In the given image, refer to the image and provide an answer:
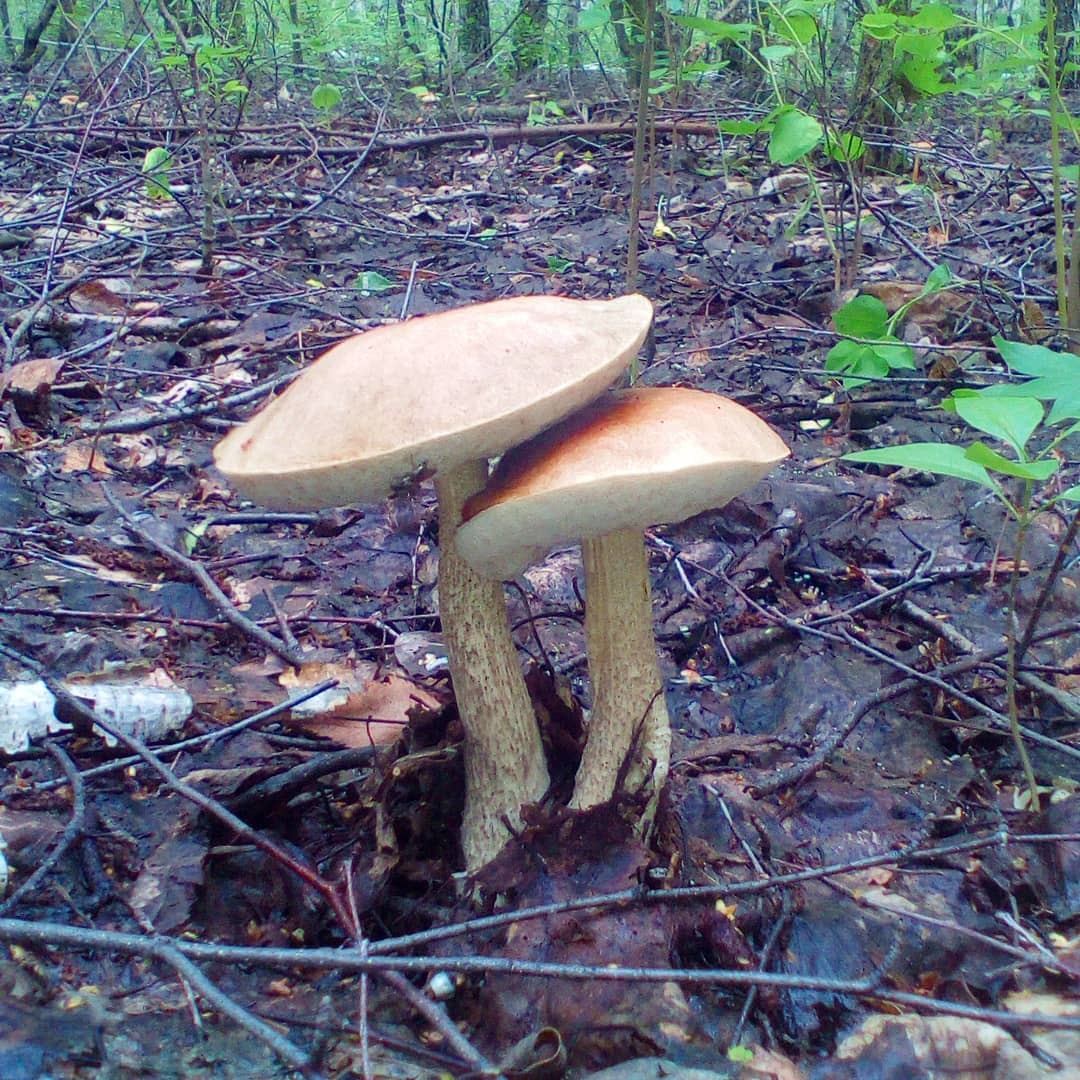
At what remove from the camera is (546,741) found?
182 centimetres

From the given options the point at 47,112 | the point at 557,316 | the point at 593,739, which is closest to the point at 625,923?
the point at 593,739

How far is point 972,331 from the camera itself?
3.44 meters

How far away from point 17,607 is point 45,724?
1.76 ft

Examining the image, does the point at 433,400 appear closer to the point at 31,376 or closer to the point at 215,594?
the point at 215,594

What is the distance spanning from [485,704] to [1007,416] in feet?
3.11

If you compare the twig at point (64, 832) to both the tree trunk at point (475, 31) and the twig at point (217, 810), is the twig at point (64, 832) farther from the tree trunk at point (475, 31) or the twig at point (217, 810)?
the tree trunk at point (475, 31)

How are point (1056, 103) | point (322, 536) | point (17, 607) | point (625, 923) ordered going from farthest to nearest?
point (322, 536), point (1056, 103), point (17, 607), point (625, 923)

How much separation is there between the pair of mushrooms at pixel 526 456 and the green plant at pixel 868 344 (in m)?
1.29

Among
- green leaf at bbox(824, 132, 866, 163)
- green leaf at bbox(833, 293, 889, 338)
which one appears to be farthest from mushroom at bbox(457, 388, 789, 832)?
green leaf at bbox(824, 132, 866, 163)

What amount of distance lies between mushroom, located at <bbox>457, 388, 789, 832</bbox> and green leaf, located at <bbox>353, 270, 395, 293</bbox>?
10.7 feet

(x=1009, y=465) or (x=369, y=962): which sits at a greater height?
(x=1009, y=465)

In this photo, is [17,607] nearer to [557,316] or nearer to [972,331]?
[557,316]

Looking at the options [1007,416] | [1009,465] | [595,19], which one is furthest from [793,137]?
[1009,465]

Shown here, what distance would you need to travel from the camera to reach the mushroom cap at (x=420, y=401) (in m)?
1.23
